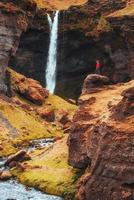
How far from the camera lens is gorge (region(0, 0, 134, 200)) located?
69500 mm

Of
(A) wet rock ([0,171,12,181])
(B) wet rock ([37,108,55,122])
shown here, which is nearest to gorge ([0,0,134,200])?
(A) wet rock ([0,171,12,181])

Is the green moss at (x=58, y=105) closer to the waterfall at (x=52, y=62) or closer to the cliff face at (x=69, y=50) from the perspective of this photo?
the cliff face at (x=69, y=50)

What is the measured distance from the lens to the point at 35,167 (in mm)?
89500

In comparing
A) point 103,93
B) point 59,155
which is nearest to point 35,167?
point 59,155

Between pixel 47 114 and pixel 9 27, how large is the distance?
87.9 feet

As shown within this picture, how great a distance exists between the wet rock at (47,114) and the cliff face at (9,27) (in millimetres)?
12409

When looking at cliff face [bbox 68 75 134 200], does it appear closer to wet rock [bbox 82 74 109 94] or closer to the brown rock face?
wet rock [bbox 82 74 109 94]

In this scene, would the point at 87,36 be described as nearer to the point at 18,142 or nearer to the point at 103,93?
the point at 18,142

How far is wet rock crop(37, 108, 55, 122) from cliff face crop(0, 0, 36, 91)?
1241 cm

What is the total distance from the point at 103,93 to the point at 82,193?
966 inches

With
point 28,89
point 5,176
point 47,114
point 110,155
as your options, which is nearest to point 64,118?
point 47,114

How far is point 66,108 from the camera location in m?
168

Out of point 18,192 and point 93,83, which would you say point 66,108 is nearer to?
point 93,83

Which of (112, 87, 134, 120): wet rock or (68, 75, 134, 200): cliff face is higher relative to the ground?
(112, 87, 134, 120): wet rock
